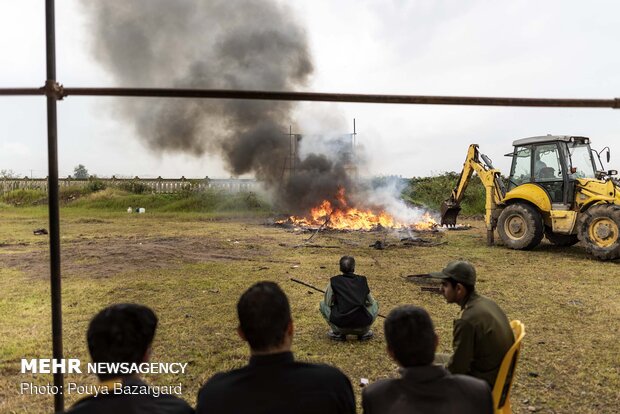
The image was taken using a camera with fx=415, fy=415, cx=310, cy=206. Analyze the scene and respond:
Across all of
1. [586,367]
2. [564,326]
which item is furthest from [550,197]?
[586,367]

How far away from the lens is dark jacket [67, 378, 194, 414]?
1469mm

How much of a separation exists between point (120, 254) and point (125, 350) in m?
10.5

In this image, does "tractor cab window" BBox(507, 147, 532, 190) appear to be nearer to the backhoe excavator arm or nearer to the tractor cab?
the tractor cab

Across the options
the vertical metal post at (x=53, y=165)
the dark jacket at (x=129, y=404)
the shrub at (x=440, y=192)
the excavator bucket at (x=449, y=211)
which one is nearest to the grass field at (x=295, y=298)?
the excavator bucket at (x=449, y=211)

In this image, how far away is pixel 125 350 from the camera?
163cm

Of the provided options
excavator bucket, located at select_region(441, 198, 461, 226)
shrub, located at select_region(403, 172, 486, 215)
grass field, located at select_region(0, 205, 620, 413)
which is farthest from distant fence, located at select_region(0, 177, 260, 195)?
excavator bucket, located at select_region(441, 198, 461, 226)

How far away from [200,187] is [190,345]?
2603cm

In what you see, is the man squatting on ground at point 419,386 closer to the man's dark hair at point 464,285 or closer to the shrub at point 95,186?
the man's dark hair at point 464,285

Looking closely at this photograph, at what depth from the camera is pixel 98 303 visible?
22.2ft

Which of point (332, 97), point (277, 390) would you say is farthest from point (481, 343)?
point (332, 97)

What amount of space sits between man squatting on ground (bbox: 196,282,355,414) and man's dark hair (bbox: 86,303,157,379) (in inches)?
12.4

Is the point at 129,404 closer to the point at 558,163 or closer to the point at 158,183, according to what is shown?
the point at 558,163

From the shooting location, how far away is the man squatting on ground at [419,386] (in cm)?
170

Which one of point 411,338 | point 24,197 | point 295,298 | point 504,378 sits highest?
point 24,197
